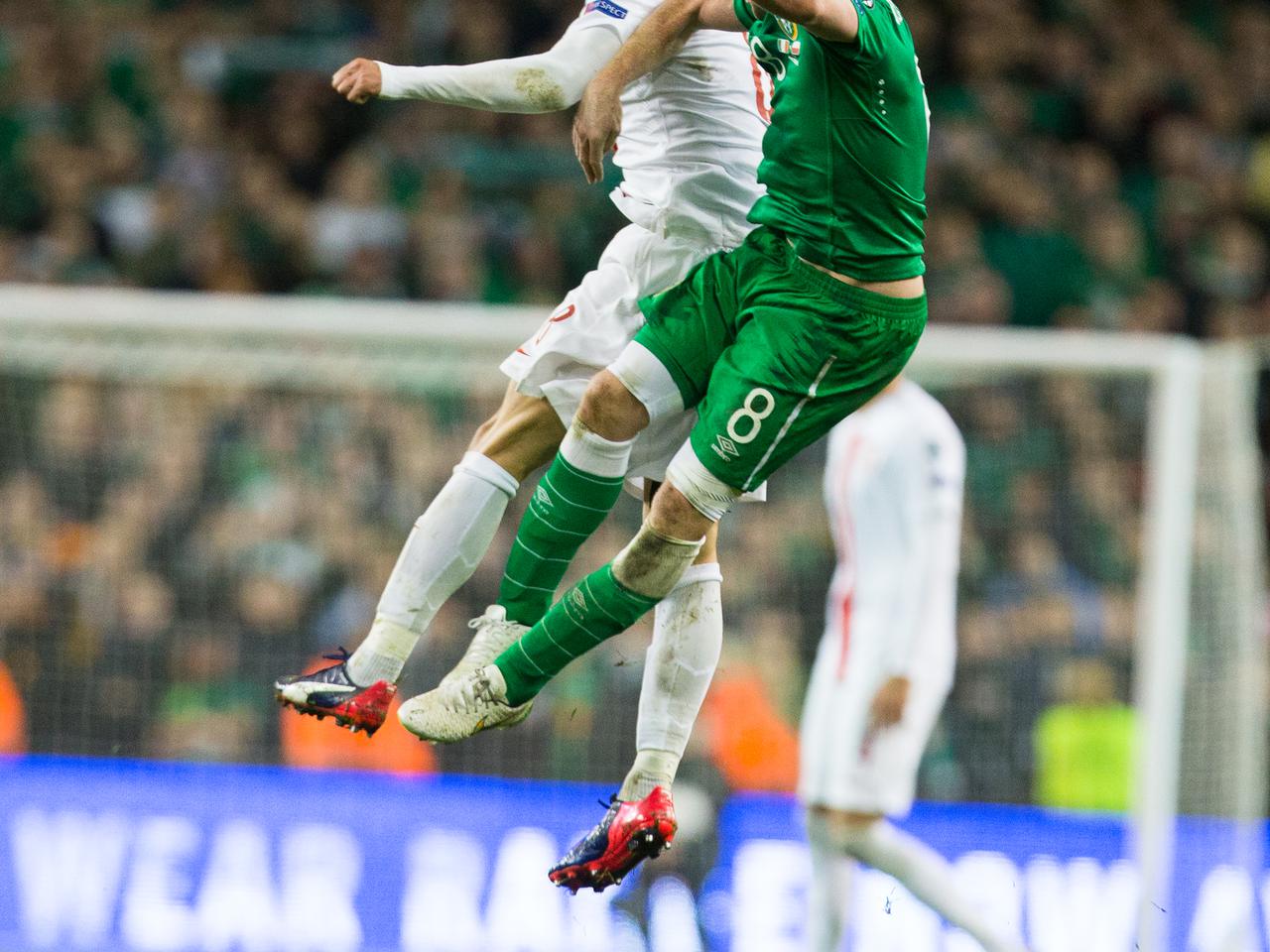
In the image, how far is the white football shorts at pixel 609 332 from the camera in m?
4.67

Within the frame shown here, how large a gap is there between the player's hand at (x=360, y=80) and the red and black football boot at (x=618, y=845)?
5.83 ft

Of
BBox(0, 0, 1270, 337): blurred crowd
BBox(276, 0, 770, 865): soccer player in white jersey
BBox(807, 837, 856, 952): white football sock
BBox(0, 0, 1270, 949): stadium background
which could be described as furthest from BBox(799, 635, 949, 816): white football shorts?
BBox(0, 0, 1270, 337): blurred crowd

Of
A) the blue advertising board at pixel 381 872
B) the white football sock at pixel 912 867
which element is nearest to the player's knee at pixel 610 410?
the white football sock at pixel 912 867

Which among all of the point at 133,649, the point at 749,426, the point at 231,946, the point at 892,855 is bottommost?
the point at 231,946

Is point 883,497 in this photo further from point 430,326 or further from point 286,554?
point 286,554

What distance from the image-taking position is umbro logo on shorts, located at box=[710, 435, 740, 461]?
4.33 metres

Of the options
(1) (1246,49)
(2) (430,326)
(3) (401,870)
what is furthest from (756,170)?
(1) (1246,49)

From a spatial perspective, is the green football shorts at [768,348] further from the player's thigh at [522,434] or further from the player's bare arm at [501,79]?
the player's bare arm at [501,79]

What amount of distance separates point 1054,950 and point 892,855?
49.6 inches

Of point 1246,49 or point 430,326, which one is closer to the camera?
point 430,326

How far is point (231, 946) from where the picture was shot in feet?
25.1

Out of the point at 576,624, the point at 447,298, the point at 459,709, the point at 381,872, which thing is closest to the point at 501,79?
the point at 576,624

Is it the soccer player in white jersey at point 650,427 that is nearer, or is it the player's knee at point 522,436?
the soccer player in white jersey at point 650,427

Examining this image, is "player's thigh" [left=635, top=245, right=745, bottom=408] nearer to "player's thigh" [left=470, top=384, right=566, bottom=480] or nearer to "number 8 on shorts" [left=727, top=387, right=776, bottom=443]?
"number 8 on shorts" [left=727, top=387, right=776, bottom=443]
